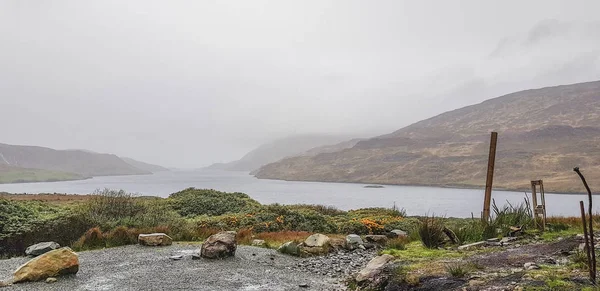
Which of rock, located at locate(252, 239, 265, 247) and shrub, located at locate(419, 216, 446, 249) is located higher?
shrub, located at locate(419, 216, 446, 249)

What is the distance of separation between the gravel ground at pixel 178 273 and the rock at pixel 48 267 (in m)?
0.22

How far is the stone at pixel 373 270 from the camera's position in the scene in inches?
366

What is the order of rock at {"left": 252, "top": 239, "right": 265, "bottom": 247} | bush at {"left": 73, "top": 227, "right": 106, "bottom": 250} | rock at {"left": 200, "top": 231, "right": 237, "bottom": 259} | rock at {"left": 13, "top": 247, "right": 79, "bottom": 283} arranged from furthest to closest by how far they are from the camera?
rock at {"left": 252, "top": 239, "right": 265, "bottom": 247} < bush at {"left": 73, "top": 227, "right": 106, "bottom": 250} < rock at {"left": 200, "top": 231, "right": 237, "bottom": 259} < rock at {"left": 13, "top": 247, "right": 79, "bottom": 283}

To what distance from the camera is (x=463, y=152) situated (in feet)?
606

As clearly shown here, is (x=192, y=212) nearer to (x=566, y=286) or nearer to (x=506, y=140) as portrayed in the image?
(x=566, y=286)

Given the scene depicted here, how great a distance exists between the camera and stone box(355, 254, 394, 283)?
30.5ft

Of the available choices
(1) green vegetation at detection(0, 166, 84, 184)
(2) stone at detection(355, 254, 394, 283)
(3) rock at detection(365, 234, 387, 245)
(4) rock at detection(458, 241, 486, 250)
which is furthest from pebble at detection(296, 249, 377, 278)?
(1) green vegetation at detection(0, 166, 84, 184)

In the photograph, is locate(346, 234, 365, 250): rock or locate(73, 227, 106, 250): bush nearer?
locate(73, 227, 106, 250): bush

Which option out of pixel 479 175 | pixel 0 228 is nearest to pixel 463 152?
pixel 479 175

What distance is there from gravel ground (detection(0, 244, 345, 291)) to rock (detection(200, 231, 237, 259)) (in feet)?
1.02

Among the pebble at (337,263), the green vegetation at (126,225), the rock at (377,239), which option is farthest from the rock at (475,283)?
the green vegetation at (126,225)

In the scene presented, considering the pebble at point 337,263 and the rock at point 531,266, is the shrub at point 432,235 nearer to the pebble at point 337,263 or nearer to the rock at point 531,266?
the pebble at point 337,263

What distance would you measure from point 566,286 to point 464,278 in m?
1.74

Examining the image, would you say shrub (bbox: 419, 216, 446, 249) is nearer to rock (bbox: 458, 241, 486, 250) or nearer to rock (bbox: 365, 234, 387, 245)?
rock (bbox: 458, 241, 486, 250)
